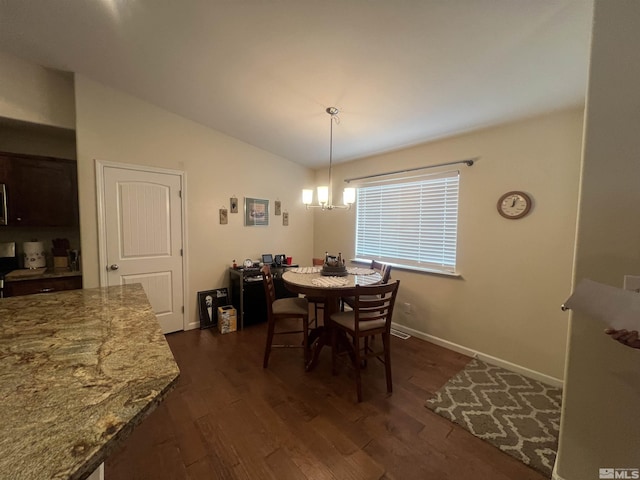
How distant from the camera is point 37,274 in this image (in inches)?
101

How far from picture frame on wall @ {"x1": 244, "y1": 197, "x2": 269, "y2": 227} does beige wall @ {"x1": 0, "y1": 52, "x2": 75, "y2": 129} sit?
6.51 ft

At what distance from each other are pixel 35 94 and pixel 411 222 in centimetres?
413

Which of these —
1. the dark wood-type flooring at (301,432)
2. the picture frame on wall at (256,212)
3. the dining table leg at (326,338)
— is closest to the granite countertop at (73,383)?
the dark wood-type flooring at (301,432)

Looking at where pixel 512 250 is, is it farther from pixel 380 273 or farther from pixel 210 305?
pixel 210 305

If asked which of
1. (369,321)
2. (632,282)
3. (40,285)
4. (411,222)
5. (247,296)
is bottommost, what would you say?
(247,296)

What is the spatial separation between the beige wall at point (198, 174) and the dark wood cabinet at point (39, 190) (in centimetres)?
46

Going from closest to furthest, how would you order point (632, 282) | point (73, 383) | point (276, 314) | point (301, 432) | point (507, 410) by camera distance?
point (73, 383) → point (632, 282) → point (301, 432) → point (507, 410) → point (276, 314)

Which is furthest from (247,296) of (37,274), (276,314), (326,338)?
(37,274)

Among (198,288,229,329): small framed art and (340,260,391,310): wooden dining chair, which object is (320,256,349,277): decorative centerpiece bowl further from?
(198,288,229,329): small framed art

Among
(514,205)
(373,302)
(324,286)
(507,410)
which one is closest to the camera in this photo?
(507,410)

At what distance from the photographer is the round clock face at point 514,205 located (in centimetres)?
229

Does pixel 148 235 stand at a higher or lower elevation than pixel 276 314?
higher

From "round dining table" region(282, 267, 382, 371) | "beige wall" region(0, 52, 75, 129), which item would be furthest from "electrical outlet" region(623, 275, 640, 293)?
"beige wall" region(0, 52, 75, 129)

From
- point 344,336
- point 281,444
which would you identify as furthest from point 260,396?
point 344,336
